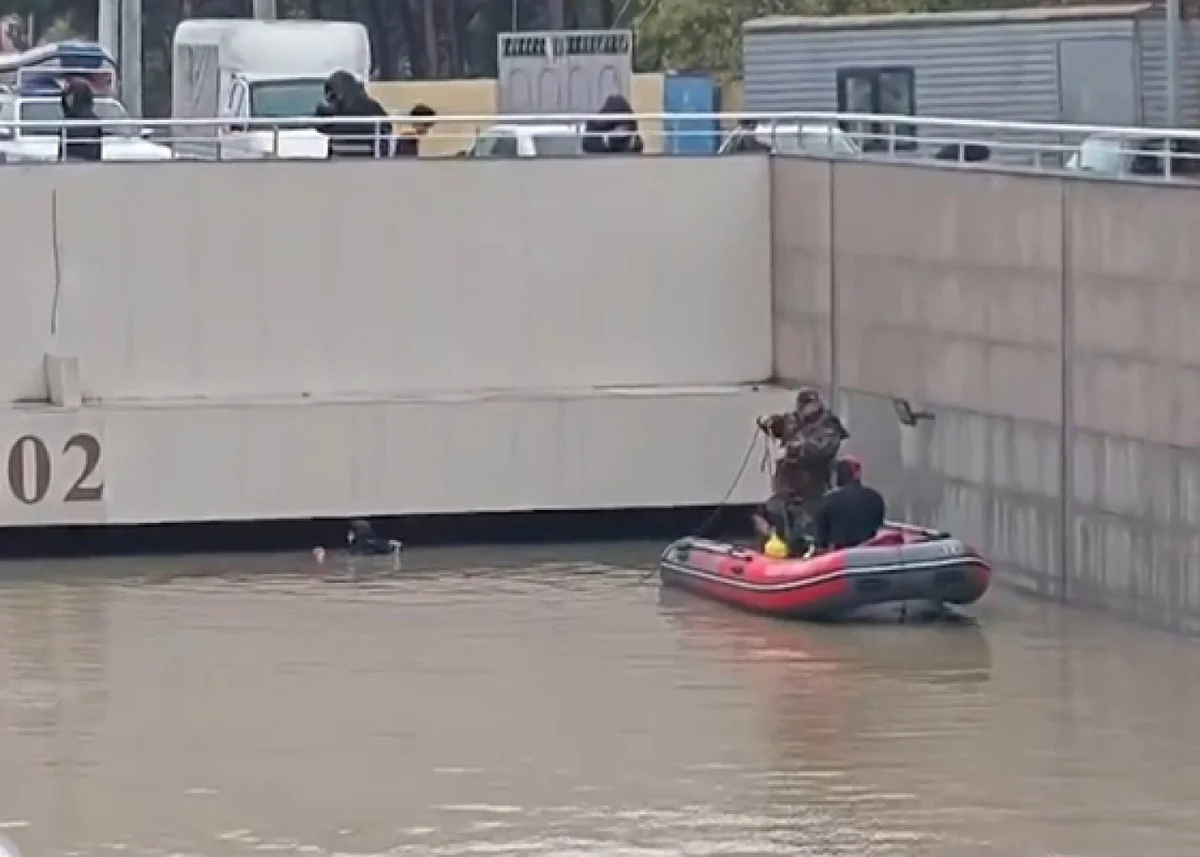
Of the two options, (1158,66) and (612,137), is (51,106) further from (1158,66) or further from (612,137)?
(1158,66)

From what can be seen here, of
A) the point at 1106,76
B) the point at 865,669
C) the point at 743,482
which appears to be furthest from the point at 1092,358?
the point at 1106,76

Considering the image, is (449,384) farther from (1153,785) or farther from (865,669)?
(1153,785)

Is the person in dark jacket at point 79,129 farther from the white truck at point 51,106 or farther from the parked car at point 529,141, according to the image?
the parked car at point 529,141

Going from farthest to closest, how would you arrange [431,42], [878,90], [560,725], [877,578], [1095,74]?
[431,42] < [878,90] < [1095,74] < [877,578] < [560,725]

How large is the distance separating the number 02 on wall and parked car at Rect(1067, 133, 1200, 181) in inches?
307

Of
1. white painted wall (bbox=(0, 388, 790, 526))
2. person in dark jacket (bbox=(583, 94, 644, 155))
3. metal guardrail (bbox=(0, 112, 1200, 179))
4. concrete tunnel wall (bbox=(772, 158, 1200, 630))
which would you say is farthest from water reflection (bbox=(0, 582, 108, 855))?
concrete tunnel wall (bbox=(772, 158, 1200, 630))

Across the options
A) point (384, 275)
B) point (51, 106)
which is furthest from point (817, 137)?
point (51, 106)

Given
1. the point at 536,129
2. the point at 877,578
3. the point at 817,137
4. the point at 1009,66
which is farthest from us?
the point at 1009,66

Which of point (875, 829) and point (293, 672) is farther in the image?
point (293, 672)

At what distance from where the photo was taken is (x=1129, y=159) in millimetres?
24312

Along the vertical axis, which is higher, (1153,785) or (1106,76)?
(1106,76)

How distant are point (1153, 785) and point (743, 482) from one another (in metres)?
10.8

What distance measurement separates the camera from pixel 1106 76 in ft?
113

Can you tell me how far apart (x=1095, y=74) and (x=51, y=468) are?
1272 centimetres
